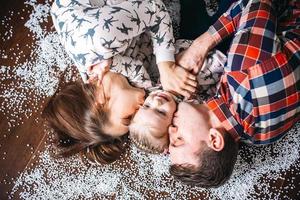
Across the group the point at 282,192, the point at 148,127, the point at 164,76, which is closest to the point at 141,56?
the point at 164,76

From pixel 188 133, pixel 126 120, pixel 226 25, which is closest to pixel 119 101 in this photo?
pixel 126 120

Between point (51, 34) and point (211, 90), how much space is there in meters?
0.41

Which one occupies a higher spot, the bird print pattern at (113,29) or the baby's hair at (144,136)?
the bird print pattern at (113,29)

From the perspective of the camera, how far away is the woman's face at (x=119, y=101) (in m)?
0.75

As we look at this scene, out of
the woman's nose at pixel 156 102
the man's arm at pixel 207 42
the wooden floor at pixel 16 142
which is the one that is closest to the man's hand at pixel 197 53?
the man's arm at pixel 207 42

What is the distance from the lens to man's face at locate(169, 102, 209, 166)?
0.68m

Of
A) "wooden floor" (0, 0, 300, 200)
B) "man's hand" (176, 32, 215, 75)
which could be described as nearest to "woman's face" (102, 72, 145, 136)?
"man's hand" (176, 32, 215, 75)

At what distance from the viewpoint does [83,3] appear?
2.47 ft

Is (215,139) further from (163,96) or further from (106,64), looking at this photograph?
(106,64)

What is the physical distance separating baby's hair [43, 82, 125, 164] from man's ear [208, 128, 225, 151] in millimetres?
199

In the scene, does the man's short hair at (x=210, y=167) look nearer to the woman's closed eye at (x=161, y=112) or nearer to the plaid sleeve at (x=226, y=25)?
the woman's closed eye at (x=161, y=112)

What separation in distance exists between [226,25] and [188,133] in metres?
0.23

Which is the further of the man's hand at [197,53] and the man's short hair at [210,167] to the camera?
the man's hand at [197,53]

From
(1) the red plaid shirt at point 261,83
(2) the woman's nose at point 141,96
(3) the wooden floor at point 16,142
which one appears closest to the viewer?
(1) the red plaid shirt at point 261,83
